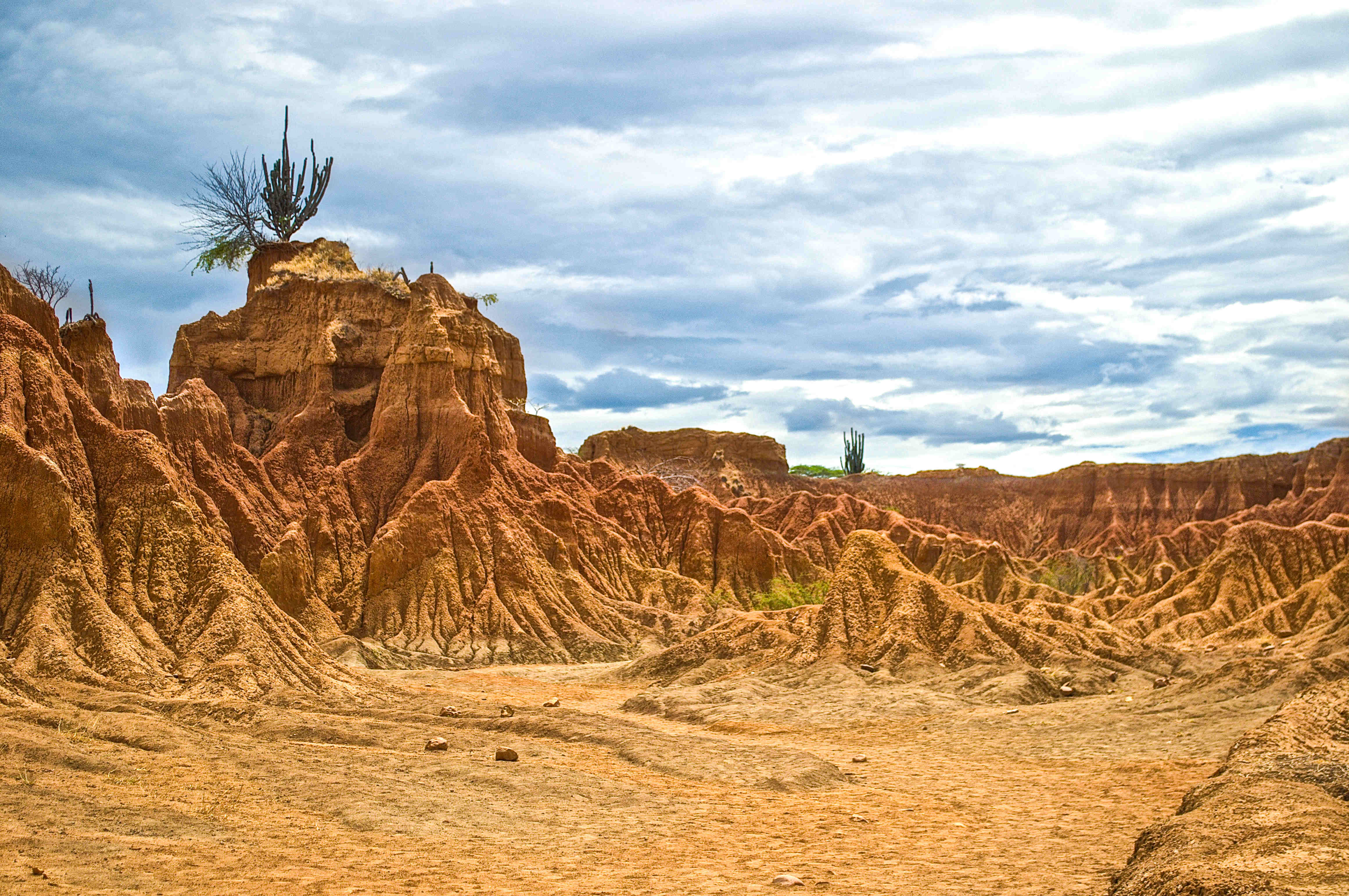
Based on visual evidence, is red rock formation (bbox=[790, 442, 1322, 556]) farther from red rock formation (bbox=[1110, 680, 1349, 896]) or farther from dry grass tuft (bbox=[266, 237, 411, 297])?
red rock formation (bbox=[1110, 680, 1349, 896])

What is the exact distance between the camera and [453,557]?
162 ft

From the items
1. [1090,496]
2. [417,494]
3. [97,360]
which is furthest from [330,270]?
[1090,496]

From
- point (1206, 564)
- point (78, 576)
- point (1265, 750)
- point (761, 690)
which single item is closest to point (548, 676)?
point (761, 690)

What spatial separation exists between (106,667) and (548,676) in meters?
20.8

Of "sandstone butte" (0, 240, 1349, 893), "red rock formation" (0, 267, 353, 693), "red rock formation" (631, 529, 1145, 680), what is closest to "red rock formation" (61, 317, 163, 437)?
"sandstone butte" (0, 240, 1349, 893)

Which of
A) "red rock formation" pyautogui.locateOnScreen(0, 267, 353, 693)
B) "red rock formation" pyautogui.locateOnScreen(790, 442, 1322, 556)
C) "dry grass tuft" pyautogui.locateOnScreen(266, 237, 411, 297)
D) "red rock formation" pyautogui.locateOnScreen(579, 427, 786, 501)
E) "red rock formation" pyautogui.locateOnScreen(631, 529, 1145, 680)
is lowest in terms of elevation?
"red rock formation" pyautogui.locateOnScreen(631, 529, 1145, 680)

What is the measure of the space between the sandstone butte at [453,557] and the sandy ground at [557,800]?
2.25 m

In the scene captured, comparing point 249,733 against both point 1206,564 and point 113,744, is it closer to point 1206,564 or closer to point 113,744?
point 113,744

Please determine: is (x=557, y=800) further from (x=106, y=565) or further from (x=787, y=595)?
(x=787, y=595)

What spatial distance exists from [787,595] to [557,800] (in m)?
43.0

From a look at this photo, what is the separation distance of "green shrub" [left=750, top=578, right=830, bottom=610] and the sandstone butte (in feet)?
5.19

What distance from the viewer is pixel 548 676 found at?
137 feet

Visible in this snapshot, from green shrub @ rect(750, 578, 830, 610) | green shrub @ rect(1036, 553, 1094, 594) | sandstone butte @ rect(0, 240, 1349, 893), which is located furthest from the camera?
green shrub @ rect(1036, 553, 1094, 594)

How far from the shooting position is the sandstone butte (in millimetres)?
23609
